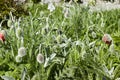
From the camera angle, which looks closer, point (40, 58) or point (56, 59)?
point (40, 58)

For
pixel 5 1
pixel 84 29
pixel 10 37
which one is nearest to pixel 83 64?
pixel 10 37

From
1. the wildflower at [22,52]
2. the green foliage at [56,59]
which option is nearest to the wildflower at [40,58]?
the green foliage at [56,59]

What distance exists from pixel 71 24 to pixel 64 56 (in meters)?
1.37

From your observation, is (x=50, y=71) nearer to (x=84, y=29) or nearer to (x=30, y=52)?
(x=30, y=52)

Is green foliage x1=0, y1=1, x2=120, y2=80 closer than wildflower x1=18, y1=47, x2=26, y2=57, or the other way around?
green foliage x1=0, y1=1, x2=120, y2=80

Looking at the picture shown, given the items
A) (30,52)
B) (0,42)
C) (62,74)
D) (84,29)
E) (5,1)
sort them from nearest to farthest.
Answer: (62,74), (30,52), (0,42), (84,29), (5,1)

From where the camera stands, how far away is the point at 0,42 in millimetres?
3506

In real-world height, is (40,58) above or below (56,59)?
above

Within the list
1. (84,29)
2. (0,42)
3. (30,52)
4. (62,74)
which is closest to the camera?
(62,74)

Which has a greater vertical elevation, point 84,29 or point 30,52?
point 30,52

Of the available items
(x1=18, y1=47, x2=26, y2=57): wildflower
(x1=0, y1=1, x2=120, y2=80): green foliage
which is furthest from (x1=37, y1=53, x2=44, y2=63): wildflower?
(x1=18, y1=47, x2=26, y2=57): wildflower

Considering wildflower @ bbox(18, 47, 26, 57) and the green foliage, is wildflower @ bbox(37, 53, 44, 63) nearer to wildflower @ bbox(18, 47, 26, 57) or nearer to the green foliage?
the green foliage

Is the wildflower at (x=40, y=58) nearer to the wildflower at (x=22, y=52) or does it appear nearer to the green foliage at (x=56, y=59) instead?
the green foliage at (x=56, y=59)

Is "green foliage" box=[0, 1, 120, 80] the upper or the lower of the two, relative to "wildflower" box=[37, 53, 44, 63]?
lower
